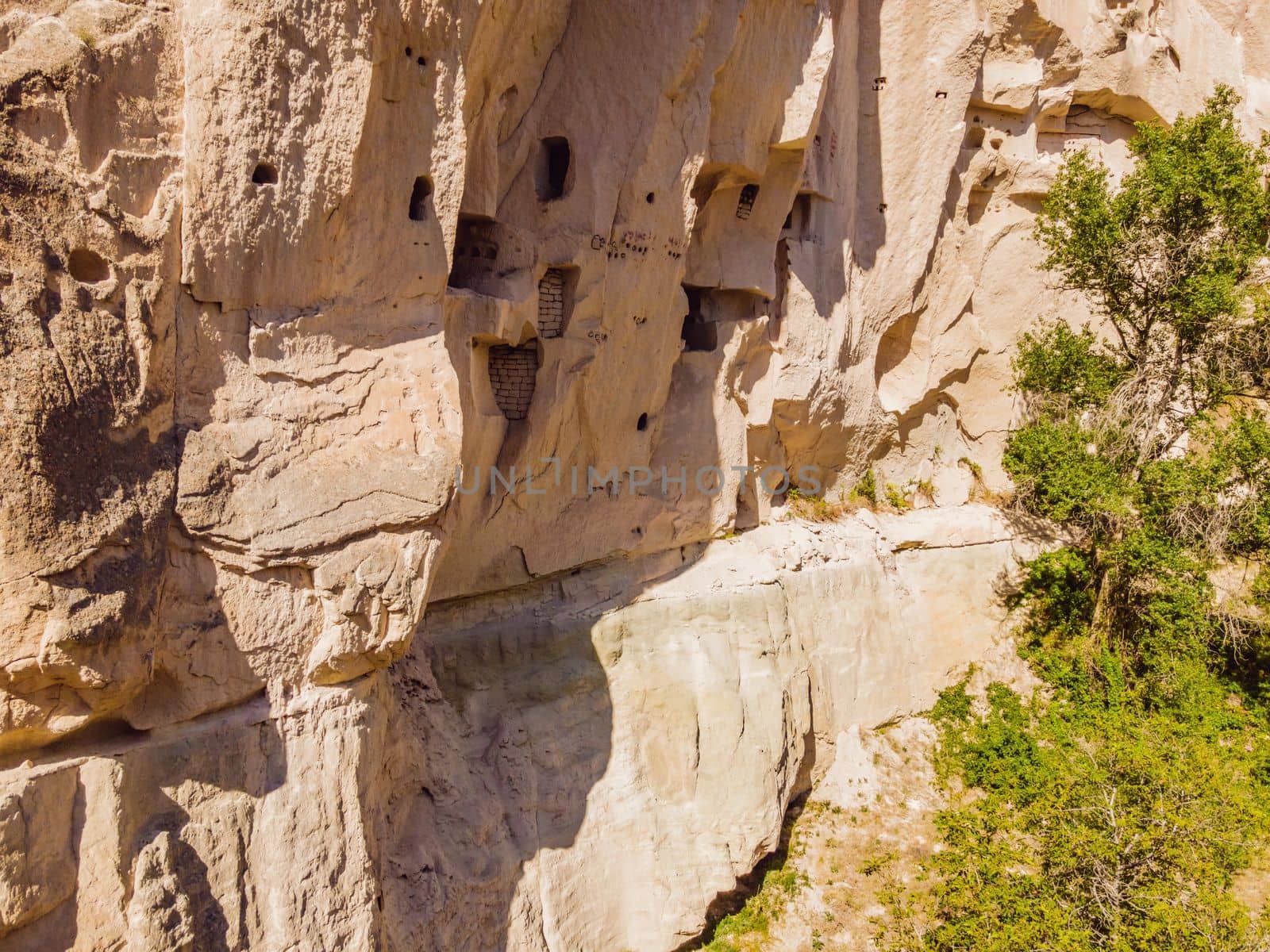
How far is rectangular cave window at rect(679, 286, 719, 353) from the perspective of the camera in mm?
11109

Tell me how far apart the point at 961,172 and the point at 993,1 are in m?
2.21

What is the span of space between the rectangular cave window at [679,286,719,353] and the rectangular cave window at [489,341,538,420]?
262 centimetres

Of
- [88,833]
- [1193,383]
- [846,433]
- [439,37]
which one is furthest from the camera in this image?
[846,433]

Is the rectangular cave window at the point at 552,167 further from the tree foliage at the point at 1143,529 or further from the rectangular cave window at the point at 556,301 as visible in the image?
the tree foliage at the point at 1143,529

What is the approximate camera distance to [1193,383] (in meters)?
11.6

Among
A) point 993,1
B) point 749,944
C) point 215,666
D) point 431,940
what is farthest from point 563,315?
point 993,1

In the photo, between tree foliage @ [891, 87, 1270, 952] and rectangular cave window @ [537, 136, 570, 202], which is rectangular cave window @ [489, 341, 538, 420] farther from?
tree foliage @ [891, 87, 1270, 952]

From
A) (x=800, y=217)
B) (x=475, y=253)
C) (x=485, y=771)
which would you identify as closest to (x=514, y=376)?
(x=475, y=253)

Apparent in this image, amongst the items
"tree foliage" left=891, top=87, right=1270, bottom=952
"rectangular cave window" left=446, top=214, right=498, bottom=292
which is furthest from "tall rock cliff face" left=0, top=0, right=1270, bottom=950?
"tree foliage" left=891, top=87, right=1270, bottom=952

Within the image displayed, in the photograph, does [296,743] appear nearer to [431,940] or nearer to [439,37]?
[431,940]

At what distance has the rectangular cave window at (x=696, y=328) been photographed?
11.1m

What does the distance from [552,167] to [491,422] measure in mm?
2721

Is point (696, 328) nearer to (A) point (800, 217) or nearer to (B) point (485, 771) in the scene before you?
(A) point (800, 217)

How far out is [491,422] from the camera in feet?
27.7
